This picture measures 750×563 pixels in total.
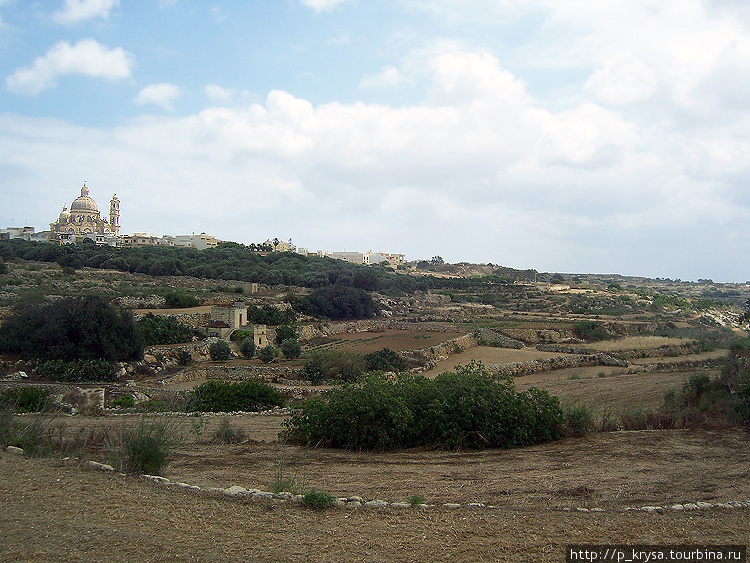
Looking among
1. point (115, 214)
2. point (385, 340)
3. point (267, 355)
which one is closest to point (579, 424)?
point (267, 355)

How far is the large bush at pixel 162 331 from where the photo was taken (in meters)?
28.1

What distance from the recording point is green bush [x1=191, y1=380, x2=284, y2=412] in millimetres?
16359

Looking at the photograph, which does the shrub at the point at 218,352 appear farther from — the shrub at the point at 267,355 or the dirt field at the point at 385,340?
the dirt field at the point at 385,340

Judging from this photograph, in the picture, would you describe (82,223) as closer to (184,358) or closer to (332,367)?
(184,358)

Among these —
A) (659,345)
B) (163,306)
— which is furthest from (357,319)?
(659,345)

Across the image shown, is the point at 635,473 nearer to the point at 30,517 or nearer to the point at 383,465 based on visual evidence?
the point at 383,465

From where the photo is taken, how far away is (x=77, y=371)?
2047 cm

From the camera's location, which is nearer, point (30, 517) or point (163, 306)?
point (30, 517)

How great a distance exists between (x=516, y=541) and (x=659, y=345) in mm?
35423

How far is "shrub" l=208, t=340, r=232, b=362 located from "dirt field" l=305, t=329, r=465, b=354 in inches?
266

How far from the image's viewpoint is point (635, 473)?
297 inches

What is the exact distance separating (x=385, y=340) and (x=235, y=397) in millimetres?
20844

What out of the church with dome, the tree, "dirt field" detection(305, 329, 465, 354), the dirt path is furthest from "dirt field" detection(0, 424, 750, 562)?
the church with dome

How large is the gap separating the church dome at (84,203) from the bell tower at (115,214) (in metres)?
4.30
